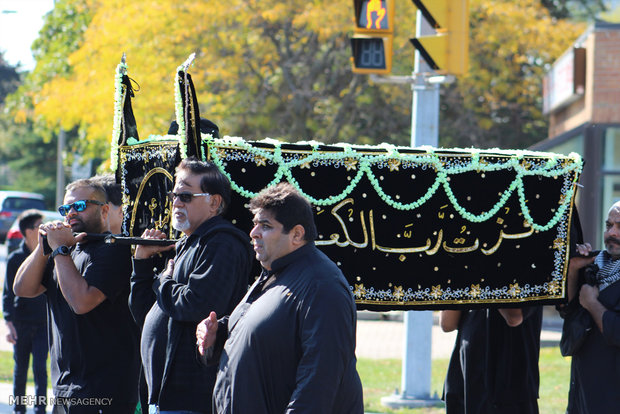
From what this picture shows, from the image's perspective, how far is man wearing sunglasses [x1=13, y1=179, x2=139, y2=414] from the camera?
5.02 m

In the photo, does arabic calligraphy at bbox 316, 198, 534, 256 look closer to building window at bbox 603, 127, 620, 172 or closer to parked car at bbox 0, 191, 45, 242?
building window at bbox 603, 127, 620, 172

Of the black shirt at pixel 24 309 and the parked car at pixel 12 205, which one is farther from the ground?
the parked car at pixel 12 205

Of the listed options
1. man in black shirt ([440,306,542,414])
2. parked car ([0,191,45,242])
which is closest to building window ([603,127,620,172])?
man in black shirt ([440,306,542,414])

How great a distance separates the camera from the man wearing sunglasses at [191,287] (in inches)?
165

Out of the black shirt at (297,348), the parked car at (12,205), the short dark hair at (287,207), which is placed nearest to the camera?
the black shirt at (297,348)

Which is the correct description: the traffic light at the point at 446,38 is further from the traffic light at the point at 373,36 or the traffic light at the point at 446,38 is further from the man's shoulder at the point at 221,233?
the man's shoulder at the point at 221,233

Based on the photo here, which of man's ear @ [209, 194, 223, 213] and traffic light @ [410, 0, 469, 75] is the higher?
traffic light @ [410, 0, 469, 75]

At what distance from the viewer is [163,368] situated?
4.36m

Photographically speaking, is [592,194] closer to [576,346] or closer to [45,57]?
[576,346]

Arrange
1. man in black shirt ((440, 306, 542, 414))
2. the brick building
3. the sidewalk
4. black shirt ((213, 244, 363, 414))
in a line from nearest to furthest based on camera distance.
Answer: black shirt ((213, 244, 363, 414)), man in black shirt ((440, 306, 542, 414)), the sidewalk, the brick building

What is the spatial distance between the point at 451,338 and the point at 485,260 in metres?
9.91

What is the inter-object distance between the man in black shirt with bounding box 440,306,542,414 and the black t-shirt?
201cm

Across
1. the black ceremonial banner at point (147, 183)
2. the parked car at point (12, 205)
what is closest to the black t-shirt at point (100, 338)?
the black ceremonial banner at point (147, 183)

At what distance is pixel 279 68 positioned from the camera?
20.9 m
